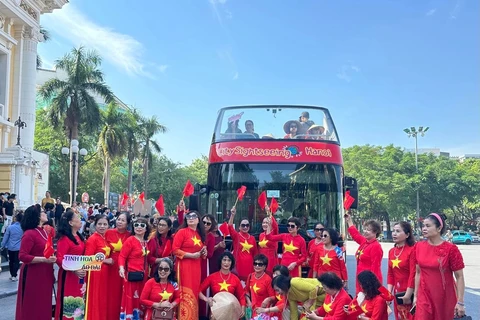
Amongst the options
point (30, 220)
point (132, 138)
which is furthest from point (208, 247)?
point (132, 138)

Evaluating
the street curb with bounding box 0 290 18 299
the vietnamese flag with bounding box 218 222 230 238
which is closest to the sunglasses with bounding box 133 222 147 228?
the vietnamese flag with bounding box 218 222 230 238

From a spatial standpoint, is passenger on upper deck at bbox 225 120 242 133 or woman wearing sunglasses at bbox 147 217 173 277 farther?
passenger on upper deck at bbox 225 120 242 133

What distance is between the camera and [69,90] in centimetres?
3019

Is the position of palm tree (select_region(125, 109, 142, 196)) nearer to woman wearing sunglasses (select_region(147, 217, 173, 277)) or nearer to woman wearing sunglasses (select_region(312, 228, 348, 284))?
woman wearing sunglasses (select_region(147, 217, 173, 277))

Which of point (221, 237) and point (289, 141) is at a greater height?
point (289, 141)

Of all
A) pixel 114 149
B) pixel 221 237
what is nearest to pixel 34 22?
pixel 114 149

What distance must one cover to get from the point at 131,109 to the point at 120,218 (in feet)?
130

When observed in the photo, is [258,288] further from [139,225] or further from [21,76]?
[21,76]

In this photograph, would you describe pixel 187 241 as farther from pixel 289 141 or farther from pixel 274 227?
pixel 289 141

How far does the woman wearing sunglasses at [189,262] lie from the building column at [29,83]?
22395 millimetres

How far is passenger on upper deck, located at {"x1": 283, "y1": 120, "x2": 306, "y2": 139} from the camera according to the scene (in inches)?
394

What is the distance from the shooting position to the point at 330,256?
6699 millimetres

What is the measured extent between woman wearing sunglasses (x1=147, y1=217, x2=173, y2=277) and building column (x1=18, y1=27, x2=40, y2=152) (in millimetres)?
21372

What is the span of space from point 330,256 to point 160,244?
2.55 m
